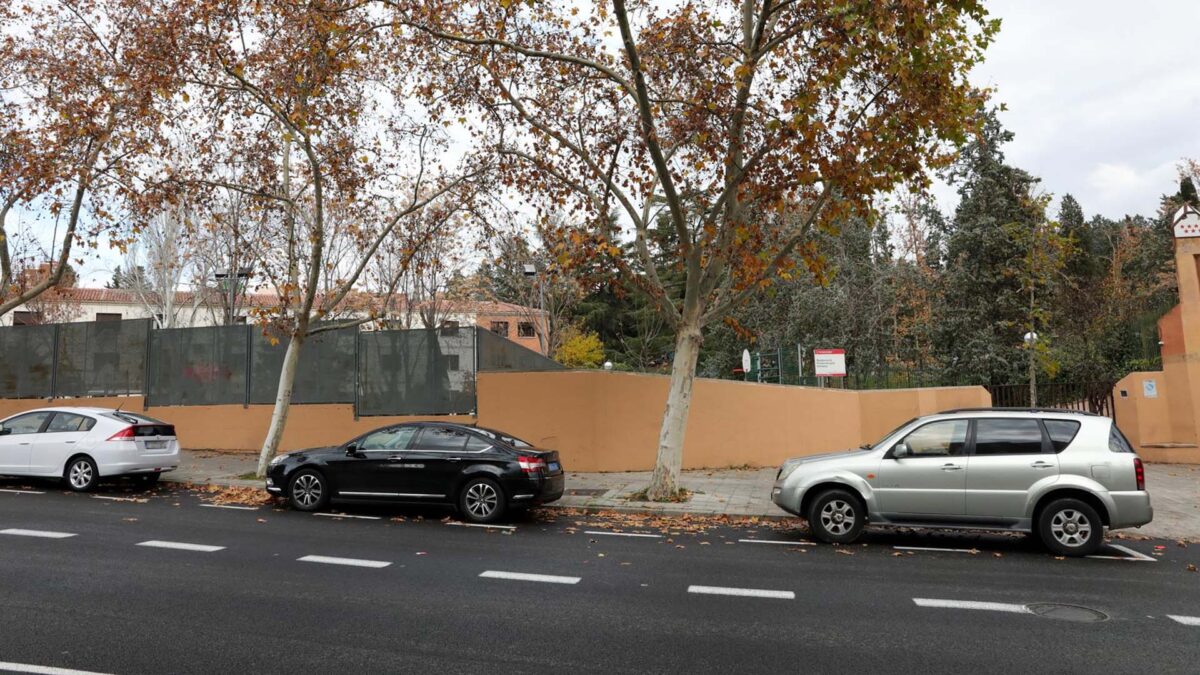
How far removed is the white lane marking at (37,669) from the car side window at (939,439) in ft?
27.2

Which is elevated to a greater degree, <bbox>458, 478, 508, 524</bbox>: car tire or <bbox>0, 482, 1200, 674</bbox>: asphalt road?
<bbox>458, 478, 508, 524</bbox>: car tire

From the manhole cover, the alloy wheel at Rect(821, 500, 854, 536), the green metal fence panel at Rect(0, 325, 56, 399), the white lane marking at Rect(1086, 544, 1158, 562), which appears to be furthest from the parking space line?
the green metal fence panel at Rect(0, 325, 56, 399)

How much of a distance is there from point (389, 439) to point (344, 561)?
347 centimetres

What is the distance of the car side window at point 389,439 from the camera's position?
10.7 m

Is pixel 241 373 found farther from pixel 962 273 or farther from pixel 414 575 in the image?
pixel 962 273

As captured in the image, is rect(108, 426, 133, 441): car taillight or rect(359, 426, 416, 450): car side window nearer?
rect(359, 426, 416, 450): car side window

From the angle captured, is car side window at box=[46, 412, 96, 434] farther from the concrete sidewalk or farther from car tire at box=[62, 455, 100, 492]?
the concrete sidewalk

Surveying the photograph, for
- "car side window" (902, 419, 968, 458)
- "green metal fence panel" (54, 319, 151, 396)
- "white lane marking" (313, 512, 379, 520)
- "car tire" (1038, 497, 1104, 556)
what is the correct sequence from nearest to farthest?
"car tire" (1038, 497, 1104, 556)
"car side window" (902, 419, 968, 458)
"white lane marking" (313, 512, 379, 520)
"green metal fence panel" (54, 319, 151, 396)

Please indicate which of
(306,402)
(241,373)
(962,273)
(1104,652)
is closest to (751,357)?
(962,273)

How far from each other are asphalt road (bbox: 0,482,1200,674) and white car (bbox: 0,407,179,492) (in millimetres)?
2750

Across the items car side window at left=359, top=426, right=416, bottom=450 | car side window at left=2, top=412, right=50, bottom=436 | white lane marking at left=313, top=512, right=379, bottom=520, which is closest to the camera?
white lane marking at left=313, top=512, right=379, bottom=520

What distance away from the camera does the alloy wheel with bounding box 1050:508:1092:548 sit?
8258 millimetres

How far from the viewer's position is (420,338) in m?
16.8

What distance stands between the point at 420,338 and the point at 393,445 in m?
6.38
